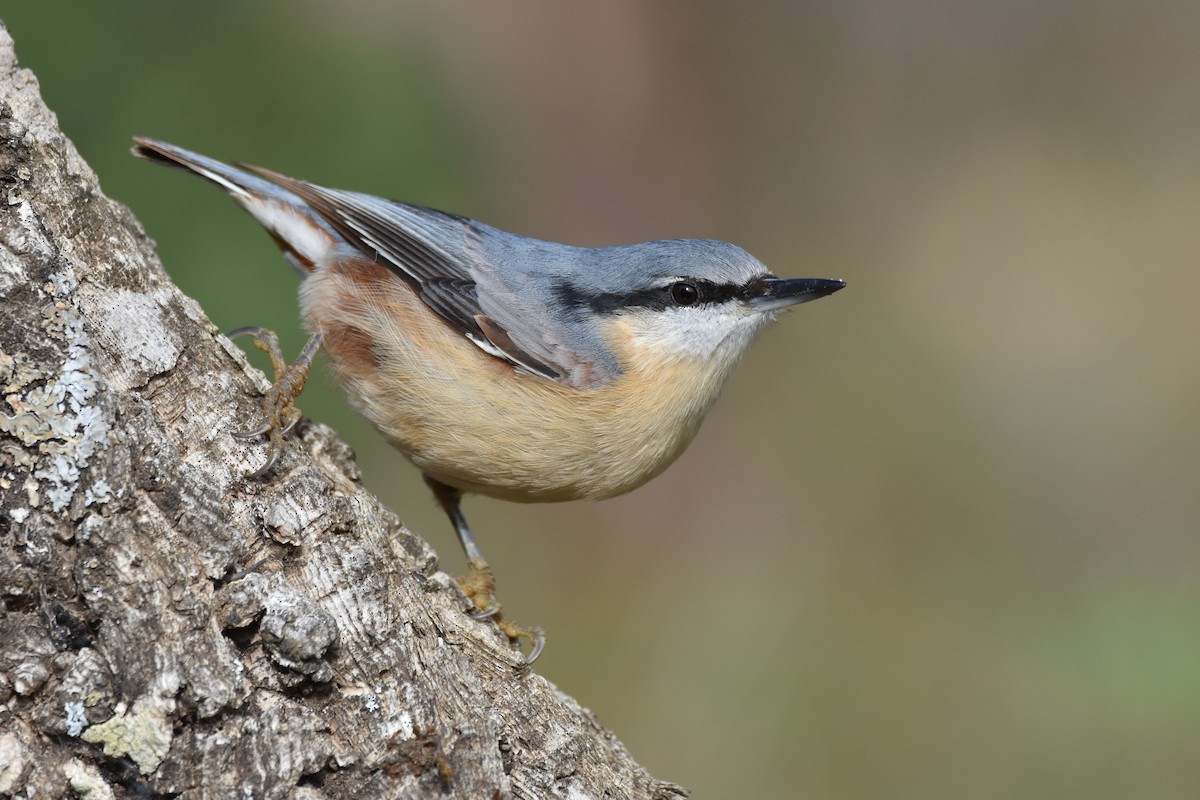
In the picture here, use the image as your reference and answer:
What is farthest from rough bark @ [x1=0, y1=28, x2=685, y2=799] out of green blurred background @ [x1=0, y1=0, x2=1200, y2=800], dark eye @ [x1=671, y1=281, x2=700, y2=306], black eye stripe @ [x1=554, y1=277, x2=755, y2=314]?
green blurred background @ [x1=0, y1=0, x2=1200, y2=800]

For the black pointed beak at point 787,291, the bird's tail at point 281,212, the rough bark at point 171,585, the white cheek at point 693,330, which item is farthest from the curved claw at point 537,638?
the bird's tail at point 281,212

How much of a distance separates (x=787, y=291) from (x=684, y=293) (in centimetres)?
32

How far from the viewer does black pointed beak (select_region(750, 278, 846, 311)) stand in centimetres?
313

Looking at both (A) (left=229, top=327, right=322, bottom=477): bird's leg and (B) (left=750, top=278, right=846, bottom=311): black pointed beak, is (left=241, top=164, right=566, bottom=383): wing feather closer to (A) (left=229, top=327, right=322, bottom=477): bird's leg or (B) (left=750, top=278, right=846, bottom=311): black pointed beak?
(A) (left=229, top=327, right=322, bottom=477): bird's leg

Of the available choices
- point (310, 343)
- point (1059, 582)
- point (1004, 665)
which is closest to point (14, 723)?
point (310, 343)

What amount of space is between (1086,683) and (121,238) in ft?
12.8

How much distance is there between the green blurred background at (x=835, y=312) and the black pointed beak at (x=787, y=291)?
184 centimetres

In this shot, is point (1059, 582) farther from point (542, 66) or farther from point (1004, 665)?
point (542, 66)

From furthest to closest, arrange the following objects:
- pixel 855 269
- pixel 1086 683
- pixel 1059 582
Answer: pixel 855 269 → pixel 1059 582 → pixel 1086 683

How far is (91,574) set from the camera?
173cm

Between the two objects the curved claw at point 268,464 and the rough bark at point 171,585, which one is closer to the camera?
the rough bark at point 171,585

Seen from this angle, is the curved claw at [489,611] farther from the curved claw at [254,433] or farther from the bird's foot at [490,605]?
the curved claw at [254,433]

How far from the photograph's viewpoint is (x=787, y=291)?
3154 millimetres

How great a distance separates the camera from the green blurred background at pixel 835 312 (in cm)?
423
